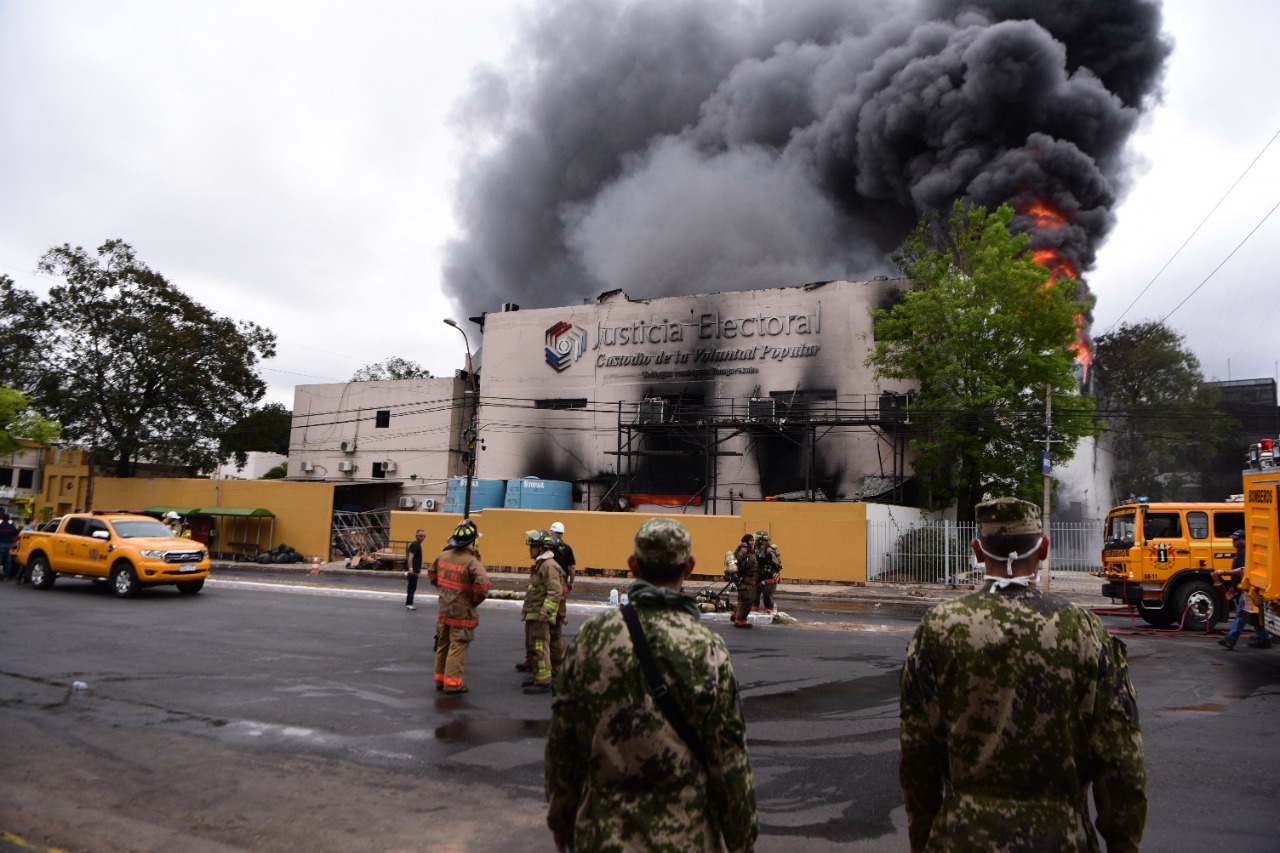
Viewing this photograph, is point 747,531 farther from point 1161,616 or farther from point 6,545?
point 6,545

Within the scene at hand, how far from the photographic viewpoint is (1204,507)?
14055 mm

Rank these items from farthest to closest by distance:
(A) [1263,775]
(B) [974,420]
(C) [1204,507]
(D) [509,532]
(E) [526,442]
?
(E) [526,442] < (D) [509,532] < (B) [974,420] < (C) [1204,507] < (A) [1263,775]

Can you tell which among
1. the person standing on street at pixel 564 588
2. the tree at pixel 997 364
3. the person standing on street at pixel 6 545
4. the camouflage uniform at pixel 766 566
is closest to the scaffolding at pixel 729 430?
the tree at pixel 997 364

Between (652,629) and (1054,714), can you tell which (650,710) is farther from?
(1054,714)

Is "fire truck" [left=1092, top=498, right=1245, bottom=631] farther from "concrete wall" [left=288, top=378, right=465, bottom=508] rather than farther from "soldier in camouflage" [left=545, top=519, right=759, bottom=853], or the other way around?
"concrete wall" [left=288, top=378, right=465, bottom=508]

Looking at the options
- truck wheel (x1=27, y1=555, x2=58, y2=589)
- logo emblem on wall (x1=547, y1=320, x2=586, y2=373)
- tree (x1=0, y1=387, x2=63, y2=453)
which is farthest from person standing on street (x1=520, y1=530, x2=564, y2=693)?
logo emblem on wall (x1=547, y1=320, x2=586, y2=373)

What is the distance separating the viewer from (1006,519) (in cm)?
267

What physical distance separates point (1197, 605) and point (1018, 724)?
14069 mm

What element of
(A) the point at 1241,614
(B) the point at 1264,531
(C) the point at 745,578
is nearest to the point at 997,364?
(A) the point at 1241,614

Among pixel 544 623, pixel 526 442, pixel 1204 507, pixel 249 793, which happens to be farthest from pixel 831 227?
pixel 249 793

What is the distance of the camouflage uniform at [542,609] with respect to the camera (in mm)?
8070

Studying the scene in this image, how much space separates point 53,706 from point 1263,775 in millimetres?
9479

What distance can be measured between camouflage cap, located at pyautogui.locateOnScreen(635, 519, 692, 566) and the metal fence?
2297cm

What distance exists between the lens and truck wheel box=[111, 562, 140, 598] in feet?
52.3
